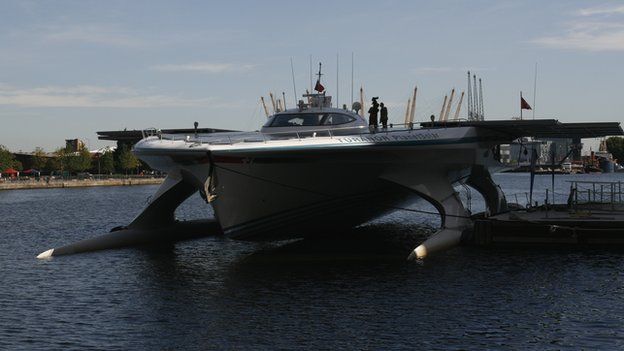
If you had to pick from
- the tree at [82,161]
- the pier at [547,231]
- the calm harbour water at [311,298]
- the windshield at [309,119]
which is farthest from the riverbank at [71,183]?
the pier at [547,231]

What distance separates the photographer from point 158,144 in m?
33.1

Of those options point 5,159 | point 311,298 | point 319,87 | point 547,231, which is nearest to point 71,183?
point 5,159

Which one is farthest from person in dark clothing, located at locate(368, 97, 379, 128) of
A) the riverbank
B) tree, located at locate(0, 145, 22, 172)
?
tree, located at locate(0, 145, 22, 172)

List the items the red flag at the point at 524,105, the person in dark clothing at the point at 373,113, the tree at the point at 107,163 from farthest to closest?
the tree at the point at 107,163, the red flag at the point at 524,105, the person in dark clothing at the point at 373,113

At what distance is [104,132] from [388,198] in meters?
16.2

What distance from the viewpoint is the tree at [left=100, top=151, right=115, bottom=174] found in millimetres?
172250

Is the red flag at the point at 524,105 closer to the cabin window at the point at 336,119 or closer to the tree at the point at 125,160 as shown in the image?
the cabin window at the point at 336,119

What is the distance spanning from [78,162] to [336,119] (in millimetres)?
138497

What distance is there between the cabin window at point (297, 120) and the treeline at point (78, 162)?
131 meters

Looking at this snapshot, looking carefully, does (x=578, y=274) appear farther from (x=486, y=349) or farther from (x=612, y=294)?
(x=486, y=349)

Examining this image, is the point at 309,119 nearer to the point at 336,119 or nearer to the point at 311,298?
the point at 336,119

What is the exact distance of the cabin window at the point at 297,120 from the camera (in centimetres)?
3672

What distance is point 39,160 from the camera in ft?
566

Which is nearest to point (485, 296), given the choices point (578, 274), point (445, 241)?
point (578, 274)
